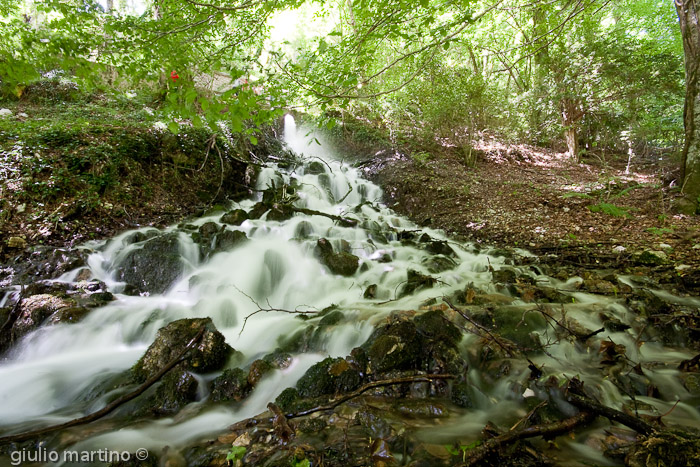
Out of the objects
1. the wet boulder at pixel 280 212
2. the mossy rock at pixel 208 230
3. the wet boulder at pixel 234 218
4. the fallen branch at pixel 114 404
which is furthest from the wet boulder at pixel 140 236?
the fallen branch at pixel 114 404

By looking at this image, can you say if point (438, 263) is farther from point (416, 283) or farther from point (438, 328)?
point (438, 328)

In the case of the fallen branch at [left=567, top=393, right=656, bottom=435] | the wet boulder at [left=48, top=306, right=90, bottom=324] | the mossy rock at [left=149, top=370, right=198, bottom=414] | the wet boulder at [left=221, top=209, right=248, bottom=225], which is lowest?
the fallen branch at [left=567, top=393, right=656, bottom=435]

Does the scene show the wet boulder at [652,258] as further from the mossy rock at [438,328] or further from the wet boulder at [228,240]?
the wet boulder at [228,240]

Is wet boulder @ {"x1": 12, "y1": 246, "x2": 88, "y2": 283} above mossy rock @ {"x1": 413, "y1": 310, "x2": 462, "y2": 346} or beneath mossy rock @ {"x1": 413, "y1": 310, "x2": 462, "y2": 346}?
above

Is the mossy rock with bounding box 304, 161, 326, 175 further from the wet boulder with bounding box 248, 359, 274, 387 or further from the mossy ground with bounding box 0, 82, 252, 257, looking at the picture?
the wet boulder with bounding box 248, 359, 274, 387

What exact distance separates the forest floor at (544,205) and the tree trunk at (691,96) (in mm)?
539

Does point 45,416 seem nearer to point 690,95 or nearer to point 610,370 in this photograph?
point 610,370

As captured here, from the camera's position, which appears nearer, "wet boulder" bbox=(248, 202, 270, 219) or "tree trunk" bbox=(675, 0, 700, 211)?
"tree trunk" bbox=(675, 0, 700, 211)

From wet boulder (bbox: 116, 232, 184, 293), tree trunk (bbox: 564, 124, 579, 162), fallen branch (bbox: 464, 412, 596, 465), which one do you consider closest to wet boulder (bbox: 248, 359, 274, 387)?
fallen branch (bbox: 464, 412, 596, 465)

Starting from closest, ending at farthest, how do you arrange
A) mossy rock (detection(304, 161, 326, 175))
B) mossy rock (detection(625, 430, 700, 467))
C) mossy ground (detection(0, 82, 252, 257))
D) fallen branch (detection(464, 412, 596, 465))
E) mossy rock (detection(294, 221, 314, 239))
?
mossy rock (detection(625, 430, 700, 467)), fallen branch (detection(464, 412, 596, 465)), mossy ground (detection(0, 82, 252, 257)), mossy rock (detection(294, 221, 314, 239)), mossy rock (detection(304, 161, 326, 175))

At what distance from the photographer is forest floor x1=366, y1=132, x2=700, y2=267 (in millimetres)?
5125

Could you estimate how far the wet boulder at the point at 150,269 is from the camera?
4840 mm

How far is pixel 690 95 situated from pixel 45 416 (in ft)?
33.5

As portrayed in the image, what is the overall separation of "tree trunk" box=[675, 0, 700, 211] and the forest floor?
1.77ft
